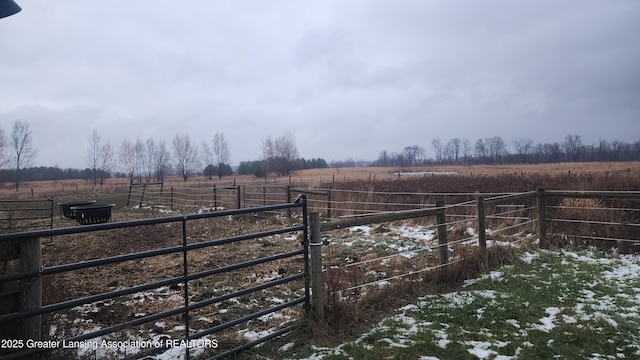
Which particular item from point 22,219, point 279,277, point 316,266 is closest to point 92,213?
point 22,219

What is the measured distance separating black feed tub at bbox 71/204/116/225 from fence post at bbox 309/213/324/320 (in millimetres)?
10835

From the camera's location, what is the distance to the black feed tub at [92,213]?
11.9 meters

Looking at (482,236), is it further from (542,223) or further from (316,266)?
(316,266)

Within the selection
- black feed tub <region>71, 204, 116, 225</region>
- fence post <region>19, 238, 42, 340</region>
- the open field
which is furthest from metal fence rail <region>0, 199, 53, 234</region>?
the open field

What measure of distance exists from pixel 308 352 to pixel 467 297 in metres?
2.30

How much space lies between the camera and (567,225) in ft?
27.3

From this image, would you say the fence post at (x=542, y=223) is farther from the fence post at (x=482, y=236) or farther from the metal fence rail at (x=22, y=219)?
the metal fence rail at (x=22, y=219)

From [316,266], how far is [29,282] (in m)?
2.31

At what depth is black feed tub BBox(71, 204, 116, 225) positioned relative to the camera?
39.1 ft

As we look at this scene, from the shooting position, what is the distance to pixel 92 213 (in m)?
12.2

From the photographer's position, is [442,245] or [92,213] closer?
[442,245]

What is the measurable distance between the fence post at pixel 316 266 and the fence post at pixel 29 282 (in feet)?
7.28

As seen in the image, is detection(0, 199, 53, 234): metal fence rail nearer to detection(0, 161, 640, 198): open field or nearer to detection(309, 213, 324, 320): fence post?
detection(309, 213, 324, 320): fence post

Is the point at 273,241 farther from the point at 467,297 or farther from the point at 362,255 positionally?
the point at 467,297
